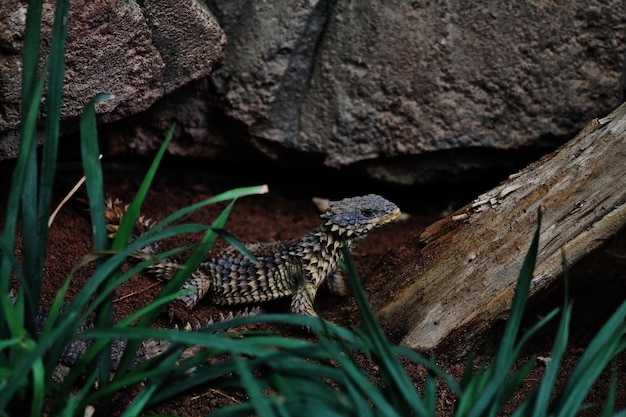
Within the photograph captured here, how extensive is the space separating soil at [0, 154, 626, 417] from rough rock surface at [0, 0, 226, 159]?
380 mm

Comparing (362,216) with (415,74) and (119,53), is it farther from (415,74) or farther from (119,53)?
(119,53)

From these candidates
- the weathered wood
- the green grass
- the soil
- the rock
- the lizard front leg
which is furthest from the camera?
the rock

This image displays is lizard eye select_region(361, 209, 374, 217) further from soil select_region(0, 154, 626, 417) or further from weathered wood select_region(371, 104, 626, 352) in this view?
weathered wood select_region(371, 104, 626, 352)

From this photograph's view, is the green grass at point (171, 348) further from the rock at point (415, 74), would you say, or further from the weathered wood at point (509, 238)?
the rock at point (415, 74)

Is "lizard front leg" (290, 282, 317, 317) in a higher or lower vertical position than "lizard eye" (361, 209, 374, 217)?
lower

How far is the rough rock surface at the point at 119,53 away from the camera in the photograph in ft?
11.9

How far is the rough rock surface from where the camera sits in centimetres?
364

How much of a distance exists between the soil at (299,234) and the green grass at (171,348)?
24 cm

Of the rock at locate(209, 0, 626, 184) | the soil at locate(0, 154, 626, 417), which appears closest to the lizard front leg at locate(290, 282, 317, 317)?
the soil at locate(0, 154, 626, 417)

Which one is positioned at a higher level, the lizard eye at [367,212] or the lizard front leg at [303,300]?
the lizard eye at [367,212]

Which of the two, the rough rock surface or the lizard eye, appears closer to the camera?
the rough rock surface

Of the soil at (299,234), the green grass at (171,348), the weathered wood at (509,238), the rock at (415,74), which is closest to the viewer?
the green grass at (171,348)

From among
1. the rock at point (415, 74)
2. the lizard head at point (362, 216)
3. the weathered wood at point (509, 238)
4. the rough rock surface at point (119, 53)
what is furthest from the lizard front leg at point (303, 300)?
the rough rock surface at point (119, 53)

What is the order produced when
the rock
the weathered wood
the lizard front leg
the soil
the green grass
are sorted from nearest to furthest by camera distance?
the green grass
the weathered wood
the soil
the lizard front leg
the rock
